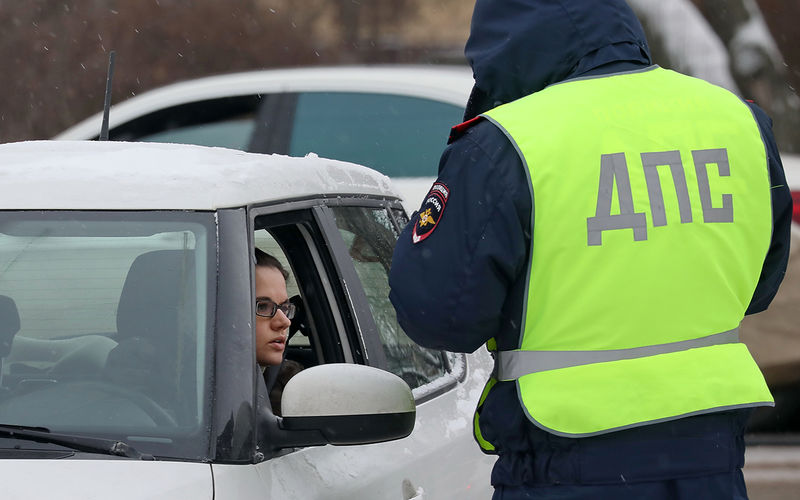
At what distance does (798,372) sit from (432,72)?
252 centimetres

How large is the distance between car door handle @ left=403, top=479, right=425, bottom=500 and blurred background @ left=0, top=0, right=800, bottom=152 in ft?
29.9

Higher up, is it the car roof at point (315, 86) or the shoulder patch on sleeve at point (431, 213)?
the car roof at point (315, 86)

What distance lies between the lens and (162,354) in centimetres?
275

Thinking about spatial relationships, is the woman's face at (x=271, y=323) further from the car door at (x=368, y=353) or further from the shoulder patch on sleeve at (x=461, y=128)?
the shoulder patch on sleeve at (x=461, y=128)

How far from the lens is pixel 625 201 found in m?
2.68

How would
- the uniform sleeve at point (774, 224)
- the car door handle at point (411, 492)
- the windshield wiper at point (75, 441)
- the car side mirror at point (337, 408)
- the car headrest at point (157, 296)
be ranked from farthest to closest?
1. the car door handle at point (411, 492)
2. the uniform sleeve at point (774, 224)
3. the car headrest at point (157, 296)
4. the car side mirror at point (337, 408)
5. the windshield wiper at point (75, 441)

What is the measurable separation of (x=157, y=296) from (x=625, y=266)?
0.97 m

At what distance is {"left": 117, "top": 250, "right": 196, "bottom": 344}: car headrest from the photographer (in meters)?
2.79

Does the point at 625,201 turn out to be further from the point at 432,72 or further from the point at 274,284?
the point at 432,72

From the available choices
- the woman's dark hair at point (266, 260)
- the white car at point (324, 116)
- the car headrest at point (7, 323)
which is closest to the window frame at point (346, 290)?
the woman's dark hair at point (266, 260)

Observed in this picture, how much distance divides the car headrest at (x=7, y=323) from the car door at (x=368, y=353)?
547 mm

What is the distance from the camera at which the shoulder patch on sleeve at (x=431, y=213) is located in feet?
8.95

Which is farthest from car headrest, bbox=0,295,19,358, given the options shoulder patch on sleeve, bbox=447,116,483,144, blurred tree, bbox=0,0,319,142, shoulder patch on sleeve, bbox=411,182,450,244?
blurred tree, bbox=0,0,319,142

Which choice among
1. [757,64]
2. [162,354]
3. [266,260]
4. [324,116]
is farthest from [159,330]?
[757,64]
